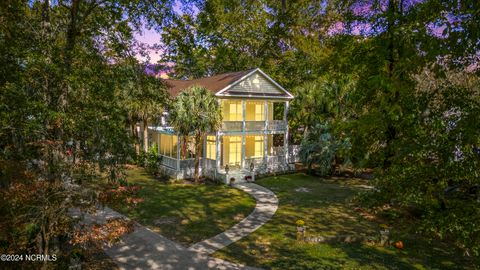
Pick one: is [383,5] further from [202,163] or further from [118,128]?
[202,163]

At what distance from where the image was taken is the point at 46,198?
23.0 ft

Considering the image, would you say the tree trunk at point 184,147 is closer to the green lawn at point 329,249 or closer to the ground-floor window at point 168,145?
the ground-floor window at point 168,145

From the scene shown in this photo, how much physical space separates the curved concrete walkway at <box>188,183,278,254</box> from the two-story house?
3.59m

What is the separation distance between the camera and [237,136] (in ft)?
90.0

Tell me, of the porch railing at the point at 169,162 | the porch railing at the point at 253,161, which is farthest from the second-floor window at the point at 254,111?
the porch railing at the point at 169,162

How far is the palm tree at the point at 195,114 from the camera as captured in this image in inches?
843

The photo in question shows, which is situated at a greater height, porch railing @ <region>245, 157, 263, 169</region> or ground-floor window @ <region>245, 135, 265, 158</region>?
ground-floor window @ <region>245, 135, 265, 158</region>

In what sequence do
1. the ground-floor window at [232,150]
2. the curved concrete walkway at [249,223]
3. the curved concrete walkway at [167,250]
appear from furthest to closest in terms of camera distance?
1. the ground-floor window at [232,150]
2. the curved concrete walkway at [249,223]
3. the curved concrete walkway at [167,250]

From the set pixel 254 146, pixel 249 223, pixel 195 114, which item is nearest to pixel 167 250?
pixel 249 223

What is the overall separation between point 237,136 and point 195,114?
6643mm

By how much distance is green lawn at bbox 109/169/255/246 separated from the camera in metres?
13.8

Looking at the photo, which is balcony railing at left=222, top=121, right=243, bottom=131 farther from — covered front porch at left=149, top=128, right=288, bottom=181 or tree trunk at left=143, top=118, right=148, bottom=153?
tree trunk at left=143, top=118, right=148, bottom=153

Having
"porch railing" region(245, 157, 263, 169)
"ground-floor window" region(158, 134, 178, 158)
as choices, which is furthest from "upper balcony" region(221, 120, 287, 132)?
"ground-floor window" region(158, 134, 178, 158)

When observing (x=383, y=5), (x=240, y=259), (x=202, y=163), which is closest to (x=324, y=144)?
(x=202, y=163)
